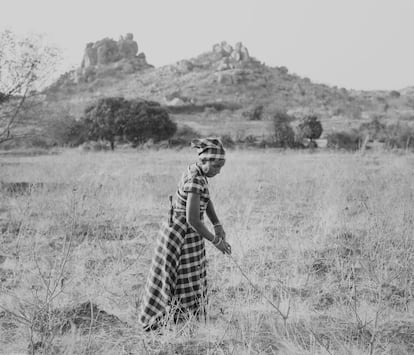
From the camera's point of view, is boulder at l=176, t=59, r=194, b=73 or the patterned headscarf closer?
the patterned headscarf

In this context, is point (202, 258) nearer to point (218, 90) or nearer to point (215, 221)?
point (215, 221)

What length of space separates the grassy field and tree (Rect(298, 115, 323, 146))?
18.6 meters

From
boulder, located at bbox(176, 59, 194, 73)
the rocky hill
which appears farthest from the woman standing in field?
boulder, located at bbox(176, 59, 194, 73)

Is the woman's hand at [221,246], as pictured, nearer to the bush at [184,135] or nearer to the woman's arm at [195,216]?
the woman's arm at [195,216]

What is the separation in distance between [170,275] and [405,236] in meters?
2.56

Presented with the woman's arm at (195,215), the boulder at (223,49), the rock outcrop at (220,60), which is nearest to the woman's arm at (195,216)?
the woman's arm at (195,215)

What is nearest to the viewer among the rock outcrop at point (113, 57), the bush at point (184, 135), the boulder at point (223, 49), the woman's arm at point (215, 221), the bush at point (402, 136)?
the woman's arm at point (215, 221)

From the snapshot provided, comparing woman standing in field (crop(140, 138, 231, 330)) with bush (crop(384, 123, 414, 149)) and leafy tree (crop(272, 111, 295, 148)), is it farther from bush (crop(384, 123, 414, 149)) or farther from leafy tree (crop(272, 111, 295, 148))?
leafy tree (crop(272, 111, 295, 148))

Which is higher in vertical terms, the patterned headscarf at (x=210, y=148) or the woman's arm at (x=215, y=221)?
the patterned headscarf at (x=210, y=148)

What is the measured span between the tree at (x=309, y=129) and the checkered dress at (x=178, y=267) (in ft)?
76.5

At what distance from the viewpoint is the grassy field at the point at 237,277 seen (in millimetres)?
2352

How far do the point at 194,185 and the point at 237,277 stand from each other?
131cm

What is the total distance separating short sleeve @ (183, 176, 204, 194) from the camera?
2.34 metres

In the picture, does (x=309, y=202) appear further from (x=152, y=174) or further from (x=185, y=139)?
(x=185, y=139)
